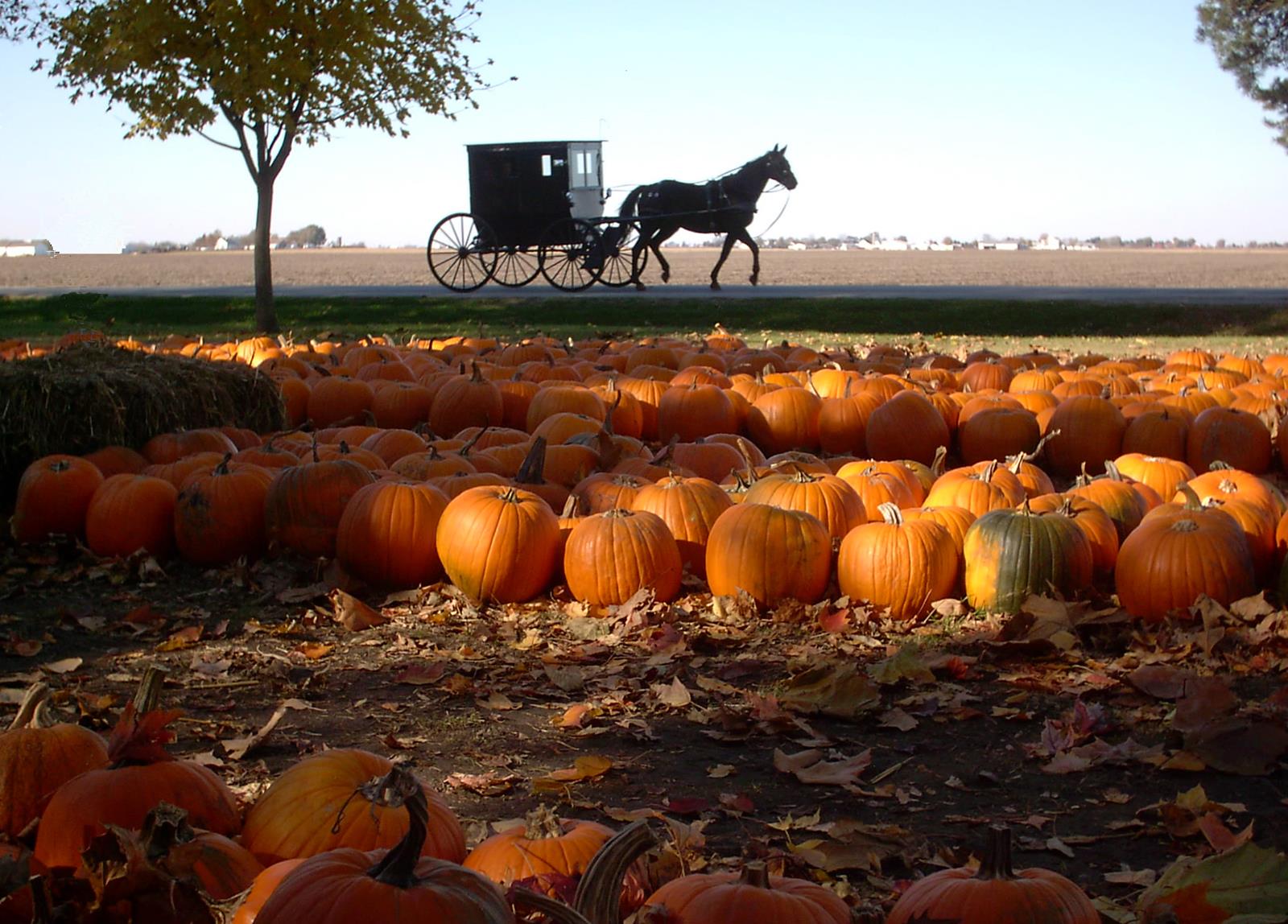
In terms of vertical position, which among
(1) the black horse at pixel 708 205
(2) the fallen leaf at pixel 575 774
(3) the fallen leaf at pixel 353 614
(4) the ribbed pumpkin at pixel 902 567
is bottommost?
(2) the fallen leaf at pixel 575 774

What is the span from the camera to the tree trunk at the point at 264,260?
49.1 ft

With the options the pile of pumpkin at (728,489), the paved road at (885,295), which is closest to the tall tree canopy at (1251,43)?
the paved road at (885,295)

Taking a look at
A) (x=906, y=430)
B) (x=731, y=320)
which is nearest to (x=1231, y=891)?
(x=906, y=430)

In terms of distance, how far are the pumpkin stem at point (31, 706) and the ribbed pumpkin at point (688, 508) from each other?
8.59ft

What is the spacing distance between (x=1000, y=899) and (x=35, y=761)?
1.62m

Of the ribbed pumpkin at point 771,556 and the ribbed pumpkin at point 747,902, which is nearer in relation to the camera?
the ribbed pumpkin at point 747,902

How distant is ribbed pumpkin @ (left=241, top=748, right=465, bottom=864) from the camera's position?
78.6 inches

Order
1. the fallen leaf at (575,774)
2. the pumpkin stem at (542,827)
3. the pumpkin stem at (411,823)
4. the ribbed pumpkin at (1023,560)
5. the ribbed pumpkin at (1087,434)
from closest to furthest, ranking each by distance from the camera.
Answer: the pumpkin stem at (411,823)
the pumpkin stem at (542,827)
the fallen leaf at (575,774)
the ribbed pumpkin at (1023,560)
the ribbed pumpkin at (1087,434)

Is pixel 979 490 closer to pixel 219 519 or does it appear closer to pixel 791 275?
pixel 219 519

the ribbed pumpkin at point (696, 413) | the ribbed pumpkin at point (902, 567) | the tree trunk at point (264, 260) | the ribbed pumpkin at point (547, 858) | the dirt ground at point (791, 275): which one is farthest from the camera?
the dirt ground at point (791, 275)

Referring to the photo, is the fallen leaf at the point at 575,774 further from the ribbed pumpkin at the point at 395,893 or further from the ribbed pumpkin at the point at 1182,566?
the ribbed pumpkin at the point at 1182,566

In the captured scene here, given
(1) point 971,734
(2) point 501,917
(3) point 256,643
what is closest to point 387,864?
(2) point 501,917

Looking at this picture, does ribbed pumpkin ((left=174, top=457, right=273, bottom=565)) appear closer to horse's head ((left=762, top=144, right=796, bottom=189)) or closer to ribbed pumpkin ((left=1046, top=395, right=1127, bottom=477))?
ribbed pumpkin ((left=1046, top=395, right=1127, bottom=477))

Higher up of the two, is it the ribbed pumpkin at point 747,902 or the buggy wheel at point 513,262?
→ the buggy wheel at point 513,262
